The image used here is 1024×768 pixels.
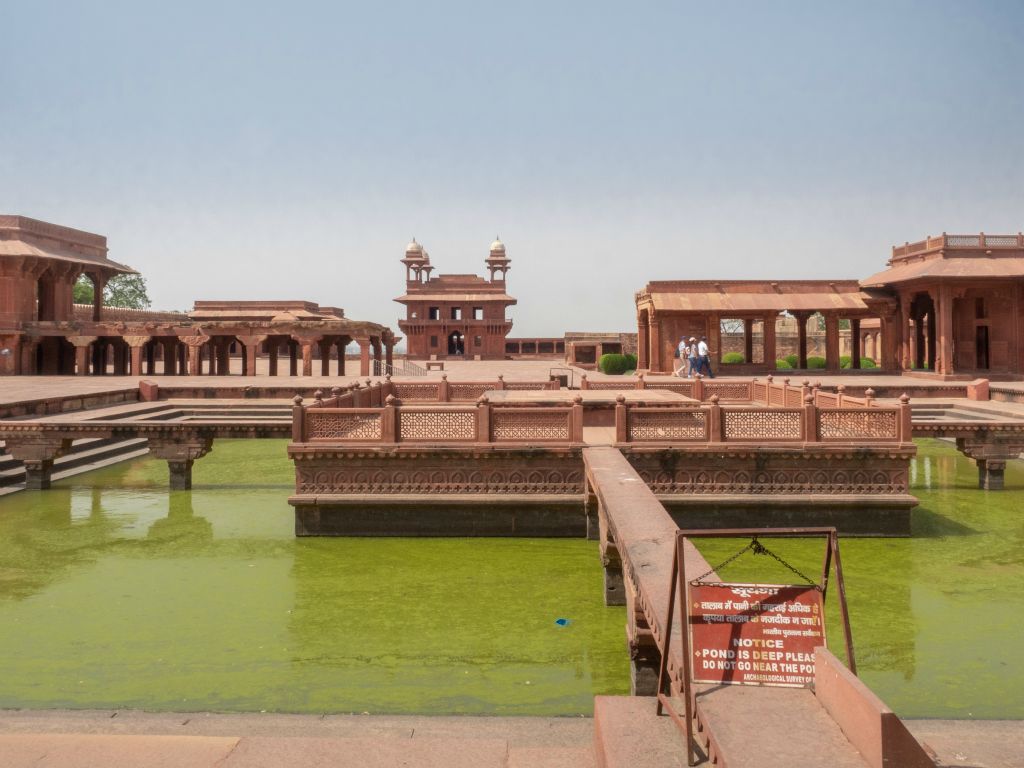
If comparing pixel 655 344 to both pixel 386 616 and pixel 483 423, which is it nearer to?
pixel 483 423

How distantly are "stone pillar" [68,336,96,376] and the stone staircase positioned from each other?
17.2 metres

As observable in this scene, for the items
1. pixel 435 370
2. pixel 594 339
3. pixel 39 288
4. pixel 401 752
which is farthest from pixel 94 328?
pixel 401 752

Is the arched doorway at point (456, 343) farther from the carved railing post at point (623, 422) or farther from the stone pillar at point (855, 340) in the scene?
the carved railing post at point (623, 422)

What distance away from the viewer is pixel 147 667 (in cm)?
646

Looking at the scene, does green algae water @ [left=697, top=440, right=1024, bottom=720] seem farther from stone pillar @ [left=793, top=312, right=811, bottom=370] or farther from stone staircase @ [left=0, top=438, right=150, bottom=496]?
stone pillar @ [left=793, top=312, right=811, bottom=370]

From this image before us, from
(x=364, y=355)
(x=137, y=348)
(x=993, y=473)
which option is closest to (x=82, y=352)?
(x=137, y=348)

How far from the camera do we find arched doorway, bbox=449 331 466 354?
198 feet

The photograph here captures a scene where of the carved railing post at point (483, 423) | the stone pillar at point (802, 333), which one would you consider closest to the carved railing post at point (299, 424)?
the carved railing post at point (483, 423)

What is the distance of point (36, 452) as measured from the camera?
1380cm

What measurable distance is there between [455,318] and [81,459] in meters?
44.9

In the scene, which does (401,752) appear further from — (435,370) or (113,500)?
(435,370)

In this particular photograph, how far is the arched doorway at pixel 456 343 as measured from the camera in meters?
60.5

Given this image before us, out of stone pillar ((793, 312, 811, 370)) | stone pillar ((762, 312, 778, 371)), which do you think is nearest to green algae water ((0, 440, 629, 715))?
stone pillar ((762, 312, 778, 371))

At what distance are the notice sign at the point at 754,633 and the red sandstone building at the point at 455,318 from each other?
5487cm
